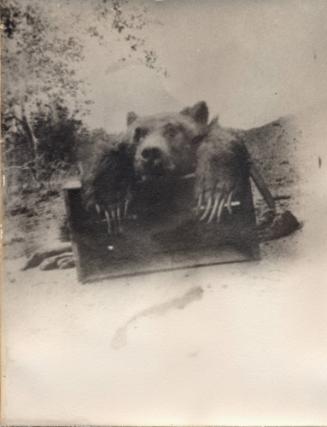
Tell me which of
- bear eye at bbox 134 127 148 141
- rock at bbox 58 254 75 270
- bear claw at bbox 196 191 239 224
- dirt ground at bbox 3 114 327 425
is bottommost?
dirt ground at bbox 3 114 327 425

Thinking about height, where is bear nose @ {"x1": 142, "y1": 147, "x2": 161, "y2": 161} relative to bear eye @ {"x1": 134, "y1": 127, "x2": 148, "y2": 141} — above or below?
below

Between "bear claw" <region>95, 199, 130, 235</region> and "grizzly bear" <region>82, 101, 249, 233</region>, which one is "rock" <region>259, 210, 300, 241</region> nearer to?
"grizzly bear" <region>82, 101, 249, 233</region>

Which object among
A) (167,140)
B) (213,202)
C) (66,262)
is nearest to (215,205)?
(213,202)

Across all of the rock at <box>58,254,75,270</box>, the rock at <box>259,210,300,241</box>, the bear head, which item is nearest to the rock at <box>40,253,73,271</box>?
the rock at <box>58,254,75,270</box>

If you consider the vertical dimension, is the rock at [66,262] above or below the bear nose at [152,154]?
below

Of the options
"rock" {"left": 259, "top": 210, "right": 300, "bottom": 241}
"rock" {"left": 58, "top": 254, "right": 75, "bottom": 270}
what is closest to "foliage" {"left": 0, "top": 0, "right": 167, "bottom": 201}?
"rock" {"left": 58, "top": 254, "right": 75, "bottom": 270}

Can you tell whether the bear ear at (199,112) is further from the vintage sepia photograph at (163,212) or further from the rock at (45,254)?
the rock at (45,254)

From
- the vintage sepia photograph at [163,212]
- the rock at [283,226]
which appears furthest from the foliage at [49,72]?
the rock at [283,226]
